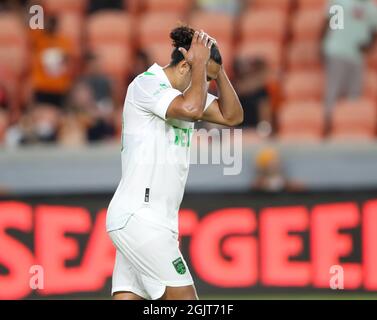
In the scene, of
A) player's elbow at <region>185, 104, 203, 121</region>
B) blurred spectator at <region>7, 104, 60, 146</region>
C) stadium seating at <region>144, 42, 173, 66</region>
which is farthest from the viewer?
stadium seating at <region>144, 42, 173, 66</region>

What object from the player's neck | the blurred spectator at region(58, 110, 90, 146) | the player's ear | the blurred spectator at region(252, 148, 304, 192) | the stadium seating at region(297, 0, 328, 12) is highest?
the stadium seating at region(297, 0, 328, 12)

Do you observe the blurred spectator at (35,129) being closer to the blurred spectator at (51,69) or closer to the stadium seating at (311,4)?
the blurred spectator at (51,69)

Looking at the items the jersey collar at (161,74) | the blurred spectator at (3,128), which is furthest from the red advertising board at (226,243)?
the jersey collar at (161,74)

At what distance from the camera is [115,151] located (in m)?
11.4

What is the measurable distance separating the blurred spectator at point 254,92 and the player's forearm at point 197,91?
16.9 feet

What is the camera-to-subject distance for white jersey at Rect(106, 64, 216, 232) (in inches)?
269

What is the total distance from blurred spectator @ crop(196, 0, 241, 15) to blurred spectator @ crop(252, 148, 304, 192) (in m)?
2.74

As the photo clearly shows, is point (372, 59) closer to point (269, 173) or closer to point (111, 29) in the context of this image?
point (269, 173)

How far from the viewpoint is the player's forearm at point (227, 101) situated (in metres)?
7.04

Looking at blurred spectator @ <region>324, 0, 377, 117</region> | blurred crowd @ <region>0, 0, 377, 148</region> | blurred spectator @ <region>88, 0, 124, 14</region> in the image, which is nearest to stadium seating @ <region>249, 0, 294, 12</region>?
blurred crowd @ <region>0, 0, 377, 148</region>

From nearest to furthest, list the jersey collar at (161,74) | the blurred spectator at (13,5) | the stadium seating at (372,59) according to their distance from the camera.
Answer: the jersey collar at (161,74) → the stadium seating at (372,59) → the blurred spectator at (13,5)

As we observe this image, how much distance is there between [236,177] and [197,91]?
4.77m

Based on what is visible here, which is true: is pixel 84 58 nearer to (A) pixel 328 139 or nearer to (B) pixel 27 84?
(B) pixel 27 84

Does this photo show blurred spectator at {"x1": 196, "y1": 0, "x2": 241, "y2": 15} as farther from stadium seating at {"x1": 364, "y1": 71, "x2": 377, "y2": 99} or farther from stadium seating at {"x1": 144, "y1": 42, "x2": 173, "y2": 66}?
stadium seating at {"x1": 364, "y1": 71, "x2": 377, "y2": 99}
